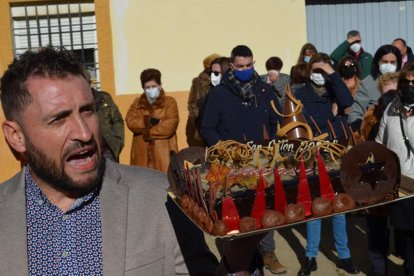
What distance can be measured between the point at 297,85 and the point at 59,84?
5136 mm

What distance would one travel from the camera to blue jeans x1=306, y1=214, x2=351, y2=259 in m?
6.29

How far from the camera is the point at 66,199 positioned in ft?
7.39

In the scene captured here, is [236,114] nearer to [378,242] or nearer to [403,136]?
[403,136]

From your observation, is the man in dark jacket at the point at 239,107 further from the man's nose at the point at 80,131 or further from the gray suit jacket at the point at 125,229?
the man's nose at the point at 80,131

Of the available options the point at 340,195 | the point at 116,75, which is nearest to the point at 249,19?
the point at 116,75

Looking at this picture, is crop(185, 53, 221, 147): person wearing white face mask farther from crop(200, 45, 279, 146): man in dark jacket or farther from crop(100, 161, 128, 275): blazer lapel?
crop(100, 161, 128, 275): blazer lapel

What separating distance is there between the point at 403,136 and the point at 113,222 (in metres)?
3.36

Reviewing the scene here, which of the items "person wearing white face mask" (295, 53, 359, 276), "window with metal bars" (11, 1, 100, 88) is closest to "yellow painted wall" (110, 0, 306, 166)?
"window with metal bars" (11, 1, 100, 88)

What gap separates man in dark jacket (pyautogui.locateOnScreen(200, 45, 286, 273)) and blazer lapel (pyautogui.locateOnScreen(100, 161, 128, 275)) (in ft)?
11.5

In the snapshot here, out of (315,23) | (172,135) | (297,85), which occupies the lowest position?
(172,135)

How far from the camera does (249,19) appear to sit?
33.9 feet

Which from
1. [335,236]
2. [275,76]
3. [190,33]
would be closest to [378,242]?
[335,236]

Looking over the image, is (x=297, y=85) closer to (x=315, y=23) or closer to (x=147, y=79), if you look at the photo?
(x=147, y=79)

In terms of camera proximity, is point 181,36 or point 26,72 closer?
point 26,72
